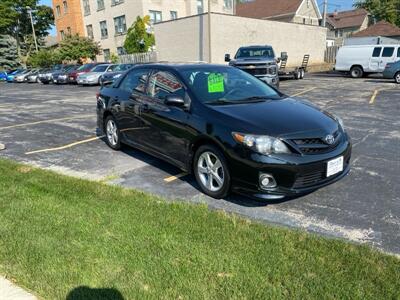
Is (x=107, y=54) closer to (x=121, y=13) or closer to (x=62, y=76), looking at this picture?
(x=121, y=13)

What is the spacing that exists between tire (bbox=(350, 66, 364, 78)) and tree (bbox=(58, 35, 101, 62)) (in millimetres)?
27154

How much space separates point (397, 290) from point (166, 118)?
335cm

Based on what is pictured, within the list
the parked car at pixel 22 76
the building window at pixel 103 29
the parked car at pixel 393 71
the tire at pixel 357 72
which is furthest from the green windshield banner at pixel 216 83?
the building window at pixel 103 29

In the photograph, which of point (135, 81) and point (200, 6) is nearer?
point (135, 81)

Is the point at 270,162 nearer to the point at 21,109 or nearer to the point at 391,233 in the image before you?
the point at 391,233

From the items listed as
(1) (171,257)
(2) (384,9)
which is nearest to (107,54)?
(1) (171,257)

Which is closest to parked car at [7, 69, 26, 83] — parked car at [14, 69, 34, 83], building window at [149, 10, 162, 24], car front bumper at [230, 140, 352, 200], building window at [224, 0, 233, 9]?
parked car at [14, 69, 34, 83]

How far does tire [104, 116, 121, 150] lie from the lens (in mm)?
6705

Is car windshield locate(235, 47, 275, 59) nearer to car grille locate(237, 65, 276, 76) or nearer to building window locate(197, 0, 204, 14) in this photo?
car grille locate(237, 65, 276, 76)

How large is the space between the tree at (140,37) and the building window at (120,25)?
3813 mm

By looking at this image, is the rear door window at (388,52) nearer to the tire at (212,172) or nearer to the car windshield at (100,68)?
the car windshield at (100,68)

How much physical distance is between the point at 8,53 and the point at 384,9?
56.6 metres

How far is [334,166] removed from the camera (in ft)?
13.8

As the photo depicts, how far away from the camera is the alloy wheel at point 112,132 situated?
6773mm
